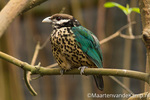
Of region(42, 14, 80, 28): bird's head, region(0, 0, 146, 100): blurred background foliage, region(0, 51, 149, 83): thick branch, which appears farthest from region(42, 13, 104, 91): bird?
region(0, 0, 146, 100): blurred background foliage

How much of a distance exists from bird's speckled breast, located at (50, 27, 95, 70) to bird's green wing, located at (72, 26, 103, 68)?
36mm

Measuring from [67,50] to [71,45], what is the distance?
0.05 meters

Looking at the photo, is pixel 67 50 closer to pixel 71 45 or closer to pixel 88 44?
pixel 71 45

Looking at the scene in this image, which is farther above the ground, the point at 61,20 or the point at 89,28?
the point at 89,28

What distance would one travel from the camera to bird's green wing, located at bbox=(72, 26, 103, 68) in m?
2.11

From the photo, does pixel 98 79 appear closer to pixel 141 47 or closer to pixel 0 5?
pixel 0 5

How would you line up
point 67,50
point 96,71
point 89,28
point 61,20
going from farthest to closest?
point 89,28 → point 61,20 → point 67,50 → point 96,71

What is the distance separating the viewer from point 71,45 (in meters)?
A: 2.05

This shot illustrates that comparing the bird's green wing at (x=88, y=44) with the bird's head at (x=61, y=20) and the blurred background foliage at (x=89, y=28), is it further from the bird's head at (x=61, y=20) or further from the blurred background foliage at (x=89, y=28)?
the blurred background foliage at (x=89, y=28)

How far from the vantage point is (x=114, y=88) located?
4301 millimetres

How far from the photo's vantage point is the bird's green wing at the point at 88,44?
2.11m

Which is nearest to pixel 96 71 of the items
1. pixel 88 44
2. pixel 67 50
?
pixel 67 50

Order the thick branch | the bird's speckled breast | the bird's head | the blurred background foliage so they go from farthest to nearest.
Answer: the blurred background foliage → the bird's head → the bird's speckled breast → the thick branch

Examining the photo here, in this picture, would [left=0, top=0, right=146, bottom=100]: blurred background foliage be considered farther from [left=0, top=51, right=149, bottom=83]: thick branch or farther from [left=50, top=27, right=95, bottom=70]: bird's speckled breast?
[left=0, top=51, right=149, bottom=83]: thick branch
